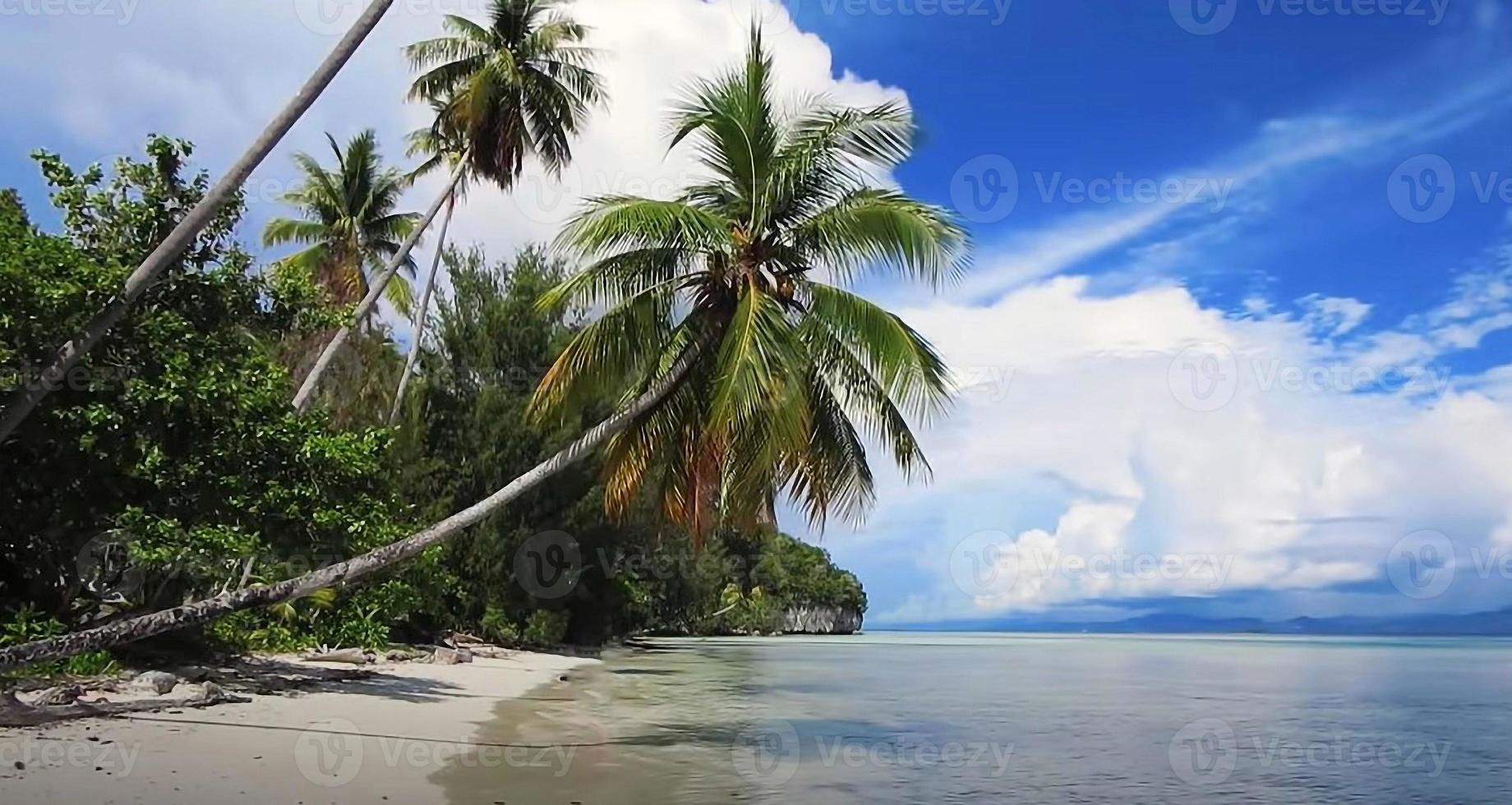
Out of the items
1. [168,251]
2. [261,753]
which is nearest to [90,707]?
[261,753]

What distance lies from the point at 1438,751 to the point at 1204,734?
2.98m

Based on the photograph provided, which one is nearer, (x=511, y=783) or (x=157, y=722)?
(x=511, y=783)

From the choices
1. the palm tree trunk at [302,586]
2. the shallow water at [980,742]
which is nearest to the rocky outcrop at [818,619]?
the shallow water at [980,742]

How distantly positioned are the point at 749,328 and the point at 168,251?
4.92 metres

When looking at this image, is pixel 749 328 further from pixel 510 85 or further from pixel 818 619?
pixel 818 619

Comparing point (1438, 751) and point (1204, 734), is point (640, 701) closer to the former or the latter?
point (1204, 734)

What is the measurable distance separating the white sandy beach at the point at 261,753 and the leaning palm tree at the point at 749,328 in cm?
194

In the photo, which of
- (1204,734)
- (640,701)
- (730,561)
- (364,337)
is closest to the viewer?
(1204,734)

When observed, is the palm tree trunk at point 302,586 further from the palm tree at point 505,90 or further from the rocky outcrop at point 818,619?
the rocky outcrop at point 818,619

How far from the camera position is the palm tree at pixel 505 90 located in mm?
17391

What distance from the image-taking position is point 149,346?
31.6ft

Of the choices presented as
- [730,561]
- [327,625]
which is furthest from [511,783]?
[730,561]

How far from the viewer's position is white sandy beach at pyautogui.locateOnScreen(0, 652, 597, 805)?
782 cm

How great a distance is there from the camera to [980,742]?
14.5 m
